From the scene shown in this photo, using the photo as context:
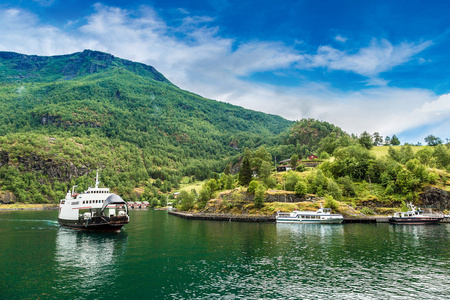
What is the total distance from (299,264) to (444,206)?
113630mm

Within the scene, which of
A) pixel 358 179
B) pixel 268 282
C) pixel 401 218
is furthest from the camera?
pixel 358 179

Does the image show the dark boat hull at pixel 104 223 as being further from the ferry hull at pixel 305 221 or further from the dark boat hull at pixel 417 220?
the dark boat hull at pixel 417 220

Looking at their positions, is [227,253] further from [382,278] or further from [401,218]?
[401,218]

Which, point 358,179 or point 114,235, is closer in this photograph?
point 114,235

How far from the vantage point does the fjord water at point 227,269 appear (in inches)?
1331

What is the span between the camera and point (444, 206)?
12350 cm

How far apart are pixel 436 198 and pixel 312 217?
5875 centimetres

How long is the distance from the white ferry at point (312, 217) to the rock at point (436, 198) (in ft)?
148

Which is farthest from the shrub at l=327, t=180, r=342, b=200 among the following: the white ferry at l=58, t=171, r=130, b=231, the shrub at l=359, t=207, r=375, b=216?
the white ferry at l=58, t=171, r=130, b=231

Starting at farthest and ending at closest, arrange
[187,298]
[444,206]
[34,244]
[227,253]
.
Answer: [444,206] < [34,244] < [227,253] < [187,298]

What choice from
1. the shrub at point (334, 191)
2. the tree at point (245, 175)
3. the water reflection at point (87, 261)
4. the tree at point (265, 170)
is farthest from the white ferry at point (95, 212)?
the shrub at point (334, 191)

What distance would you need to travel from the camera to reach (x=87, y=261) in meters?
49.3

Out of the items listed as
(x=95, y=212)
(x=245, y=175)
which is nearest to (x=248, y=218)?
(x=245, y=175)

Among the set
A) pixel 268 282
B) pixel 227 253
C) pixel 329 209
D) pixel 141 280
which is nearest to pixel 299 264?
pixel 268 282
